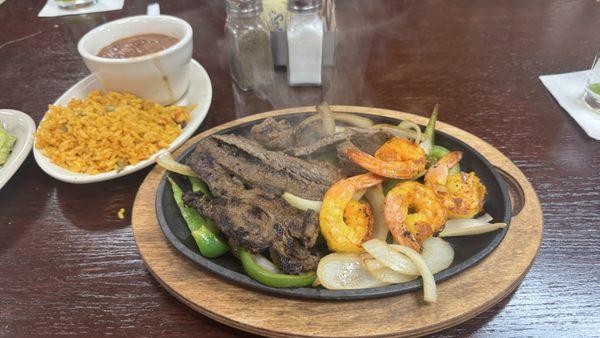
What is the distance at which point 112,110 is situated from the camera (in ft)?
7.75

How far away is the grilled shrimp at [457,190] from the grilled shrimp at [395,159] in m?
0.07

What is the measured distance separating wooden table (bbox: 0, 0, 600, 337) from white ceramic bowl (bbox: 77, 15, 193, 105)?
327 millimetres

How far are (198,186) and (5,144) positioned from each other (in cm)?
122

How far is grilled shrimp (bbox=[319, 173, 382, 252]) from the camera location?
1.60 metres

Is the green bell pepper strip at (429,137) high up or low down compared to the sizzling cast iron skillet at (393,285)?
up

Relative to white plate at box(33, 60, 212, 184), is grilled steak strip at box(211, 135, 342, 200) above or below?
above

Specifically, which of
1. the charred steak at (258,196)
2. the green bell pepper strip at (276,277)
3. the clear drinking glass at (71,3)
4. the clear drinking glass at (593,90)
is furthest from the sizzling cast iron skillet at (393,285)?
the clear drinking glass at (71,3)

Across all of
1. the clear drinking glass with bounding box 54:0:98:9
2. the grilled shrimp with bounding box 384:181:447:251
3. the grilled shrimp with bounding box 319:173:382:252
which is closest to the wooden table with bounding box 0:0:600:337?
the clear drinking glass with bounding box 54:0:98:9

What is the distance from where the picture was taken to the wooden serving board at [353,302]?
1447 mm

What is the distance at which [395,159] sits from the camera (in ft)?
6.02

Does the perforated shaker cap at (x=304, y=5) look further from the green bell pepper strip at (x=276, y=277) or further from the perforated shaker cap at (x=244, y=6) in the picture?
the green bell pepper strip at (x=276, y=277)

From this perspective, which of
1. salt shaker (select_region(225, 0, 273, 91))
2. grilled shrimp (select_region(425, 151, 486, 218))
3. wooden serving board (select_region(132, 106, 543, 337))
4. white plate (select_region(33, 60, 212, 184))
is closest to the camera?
wooden serving board (select_region(132, 106, 543, 337))

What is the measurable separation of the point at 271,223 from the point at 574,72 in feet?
8.60

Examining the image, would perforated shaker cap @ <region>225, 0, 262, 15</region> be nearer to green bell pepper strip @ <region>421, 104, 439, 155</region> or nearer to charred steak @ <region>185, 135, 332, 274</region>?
charred steak @ <region>185, 135, 332, 274</region>
